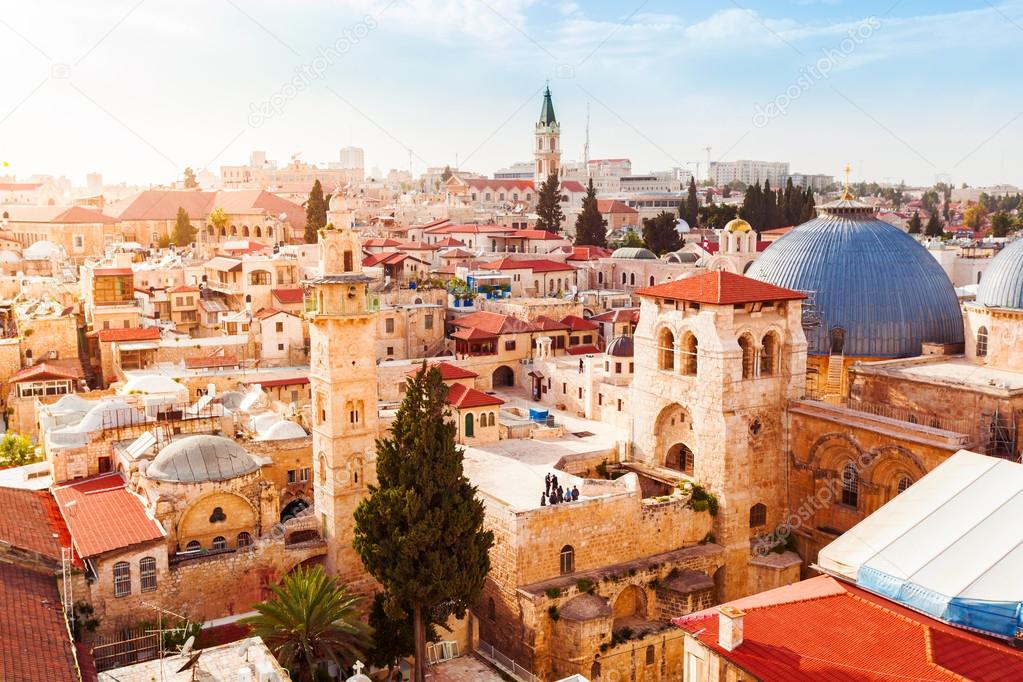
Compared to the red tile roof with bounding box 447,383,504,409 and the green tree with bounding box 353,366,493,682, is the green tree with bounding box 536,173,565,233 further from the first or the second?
the green tree with bounding box 353,366,493,682

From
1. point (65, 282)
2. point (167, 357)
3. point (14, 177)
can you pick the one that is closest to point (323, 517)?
point (167, 357)

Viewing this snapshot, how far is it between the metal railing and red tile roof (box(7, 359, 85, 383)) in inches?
948

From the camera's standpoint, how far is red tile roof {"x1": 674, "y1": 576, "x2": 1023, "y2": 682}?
1661 cm

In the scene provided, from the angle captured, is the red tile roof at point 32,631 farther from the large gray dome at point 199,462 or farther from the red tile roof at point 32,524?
the large gray dome at point 199,462

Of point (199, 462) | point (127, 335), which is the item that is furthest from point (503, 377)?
point (199, 462)

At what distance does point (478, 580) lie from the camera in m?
21.3

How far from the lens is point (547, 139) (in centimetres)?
12031

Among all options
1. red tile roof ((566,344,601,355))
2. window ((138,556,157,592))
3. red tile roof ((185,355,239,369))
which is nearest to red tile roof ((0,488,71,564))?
window ((138,556,157,592))

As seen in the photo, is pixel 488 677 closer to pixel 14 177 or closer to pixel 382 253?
pixel 382 253

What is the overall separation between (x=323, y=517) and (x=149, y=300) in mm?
31341

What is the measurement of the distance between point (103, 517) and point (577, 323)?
28756 mm

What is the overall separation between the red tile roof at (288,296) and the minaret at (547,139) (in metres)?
73.2

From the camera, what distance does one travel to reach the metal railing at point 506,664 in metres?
22.8

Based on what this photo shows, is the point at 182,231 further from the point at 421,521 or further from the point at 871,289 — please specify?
the point at 421,521
